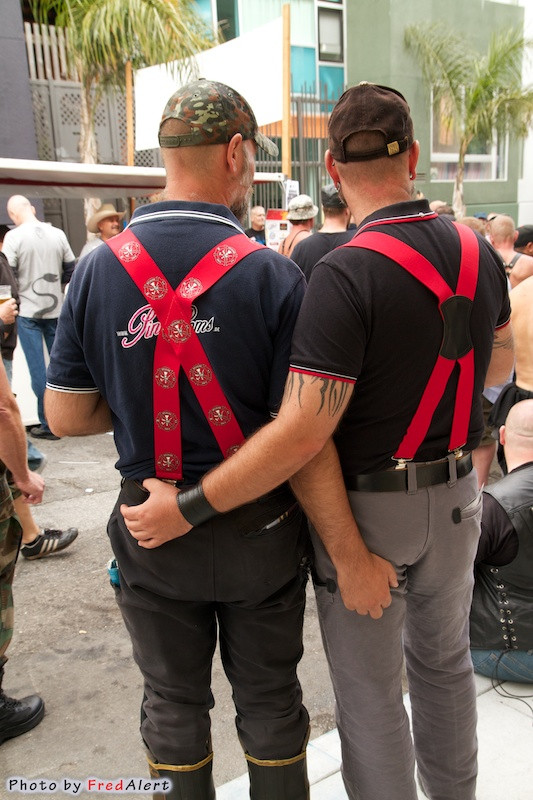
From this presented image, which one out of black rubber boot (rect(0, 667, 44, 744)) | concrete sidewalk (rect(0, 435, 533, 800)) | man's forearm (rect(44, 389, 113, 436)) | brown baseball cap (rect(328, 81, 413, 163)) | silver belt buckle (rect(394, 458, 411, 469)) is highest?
brown baseball cap (rect(328, 81, 413, 163))

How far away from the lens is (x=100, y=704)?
118 inches

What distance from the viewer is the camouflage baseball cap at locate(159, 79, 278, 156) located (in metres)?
1.71

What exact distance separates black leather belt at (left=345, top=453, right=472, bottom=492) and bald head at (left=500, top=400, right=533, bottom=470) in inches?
52.8

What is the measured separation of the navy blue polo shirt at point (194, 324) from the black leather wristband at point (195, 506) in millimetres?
71

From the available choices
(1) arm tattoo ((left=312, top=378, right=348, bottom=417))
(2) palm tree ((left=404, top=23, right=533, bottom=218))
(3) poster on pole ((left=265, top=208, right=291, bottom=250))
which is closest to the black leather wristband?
(1) arm tattoo ((left=312, top=378, right=348, bottom=417))

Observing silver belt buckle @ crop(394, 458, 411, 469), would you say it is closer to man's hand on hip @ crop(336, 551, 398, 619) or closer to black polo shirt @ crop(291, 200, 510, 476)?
black polo shirt @ crop(291, 200, 510, 476)

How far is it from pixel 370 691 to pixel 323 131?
44.5 ft

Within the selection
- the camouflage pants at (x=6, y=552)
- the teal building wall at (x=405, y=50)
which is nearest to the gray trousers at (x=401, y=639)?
the camouflage pants at (x=6, y=552)

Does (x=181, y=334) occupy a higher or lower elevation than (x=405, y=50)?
lower

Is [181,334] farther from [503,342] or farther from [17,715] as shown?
[17,715]

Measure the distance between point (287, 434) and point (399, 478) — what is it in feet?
1.18

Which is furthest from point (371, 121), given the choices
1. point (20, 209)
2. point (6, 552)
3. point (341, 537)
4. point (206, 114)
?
point (20, 209)

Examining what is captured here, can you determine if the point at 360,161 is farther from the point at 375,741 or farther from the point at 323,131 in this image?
the point at 323,131

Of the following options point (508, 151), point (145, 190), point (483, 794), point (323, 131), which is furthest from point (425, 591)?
point (508, 151)
